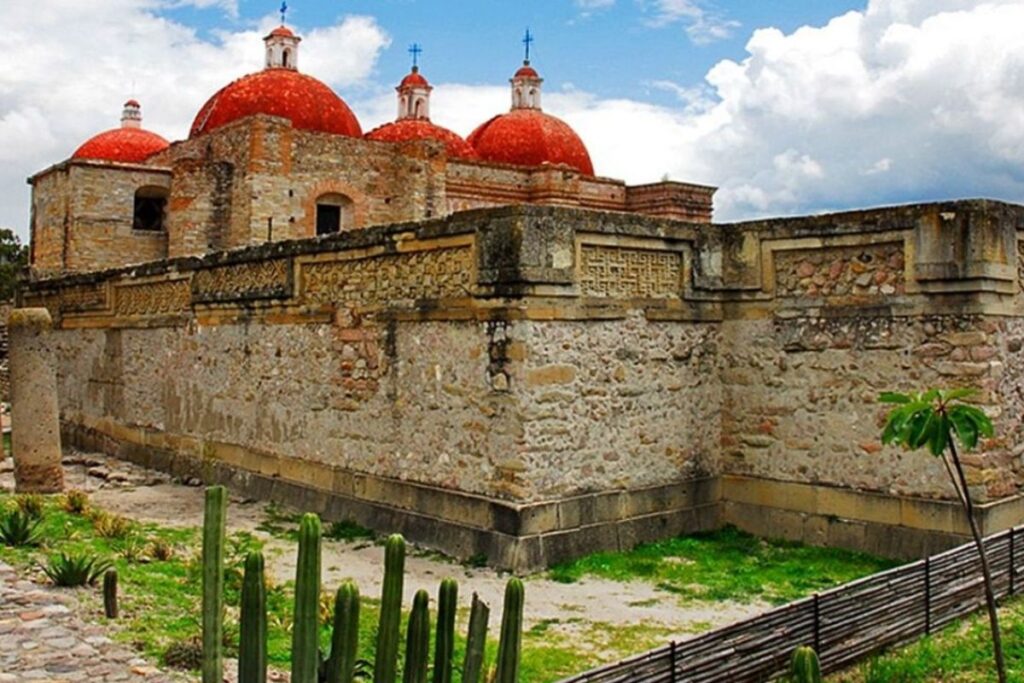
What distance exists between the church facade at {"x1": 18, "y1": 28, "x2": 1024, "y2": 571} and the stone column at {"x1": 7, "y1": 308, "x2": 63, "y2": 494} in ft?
0.93

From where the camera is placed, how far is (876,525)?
29.1 ft

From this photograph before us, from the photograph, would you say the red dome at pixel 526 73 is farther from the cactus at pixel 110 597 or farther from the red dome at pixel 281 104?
the cactus at pixel 110 597

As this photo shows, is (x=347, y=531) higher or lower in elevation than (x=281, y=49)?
lower

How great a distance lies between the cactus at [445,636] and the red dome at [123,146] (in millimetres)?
27690

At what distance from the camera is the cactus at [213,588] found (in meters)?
4.82

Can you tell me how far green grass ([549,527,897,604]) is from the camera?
793 cm

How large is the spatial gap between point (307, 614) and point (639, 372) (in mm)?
5546

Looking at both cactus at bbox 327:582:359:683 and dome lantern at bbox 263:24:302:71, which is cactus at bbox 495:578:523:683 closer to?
cactus at bbox 327:582:359:683

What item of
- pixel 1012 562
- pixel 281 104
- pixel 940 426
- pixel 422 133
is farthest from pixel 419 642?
pixel 422 133

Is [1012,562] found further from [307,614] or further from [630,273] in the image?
[307,614]

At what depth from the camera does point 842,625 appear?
5988 millimetres

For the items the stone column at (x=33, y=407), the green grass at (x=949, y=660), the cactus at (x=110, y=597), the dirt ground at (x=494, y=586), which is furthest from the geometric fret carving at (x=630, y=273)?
the stone column at (x=33, y=407)

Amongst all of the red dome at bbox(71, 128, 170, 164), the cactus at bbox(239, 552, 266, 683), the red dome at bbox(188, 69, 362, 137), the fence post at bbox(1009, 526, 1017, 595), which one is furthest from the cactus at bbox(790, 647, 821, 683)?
the red dome at bbox(71, 128, 170, 164)

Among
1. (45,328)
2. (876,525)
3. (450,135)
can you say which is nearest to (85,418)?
(45,328)
